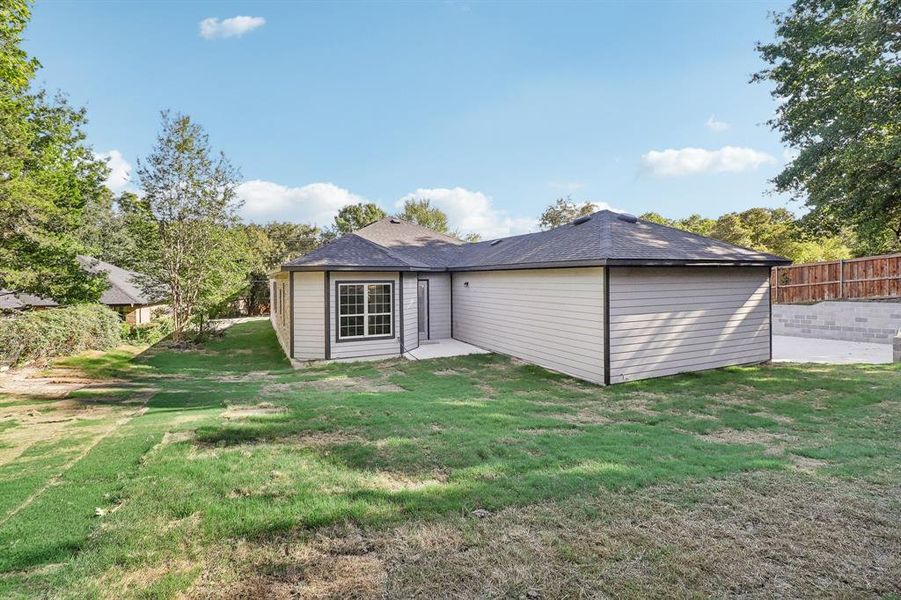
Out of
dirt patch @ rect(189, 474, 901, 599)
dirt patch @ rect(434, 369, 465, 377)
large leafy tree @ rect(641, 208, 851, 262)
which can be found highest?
large leafy tree @ rect(641, 208, 851, 262)

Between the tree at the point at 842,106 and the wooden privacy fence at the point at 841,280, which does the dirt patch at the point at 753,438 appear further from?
the wooden privacy fence at the point at 841,280

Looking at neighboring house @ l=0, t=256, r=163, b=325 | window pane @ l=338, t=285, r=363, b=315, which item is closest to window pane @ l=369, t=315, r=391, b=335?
window pane @ l=338, t=285, r=363, b=315

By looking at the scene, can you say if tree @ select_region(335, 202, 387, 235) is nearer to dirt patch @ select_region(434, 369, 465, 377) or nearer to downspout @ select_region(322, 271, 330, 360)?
downspout @ select_region(322, 271, 330, 360)

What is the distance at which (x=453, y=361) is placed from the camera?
1098 cm

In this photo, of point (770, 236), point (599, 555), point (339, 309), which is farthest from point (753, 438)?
point (770, 236)

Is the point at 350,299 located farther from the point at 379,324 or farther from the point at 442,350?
the point at 442,350

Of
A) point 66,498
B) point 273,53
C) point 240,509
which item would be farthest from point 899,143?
point 273,53

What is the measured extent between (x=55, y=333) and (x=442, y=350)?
941 cm

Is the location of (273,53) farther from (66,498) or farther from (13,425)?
(66,498)

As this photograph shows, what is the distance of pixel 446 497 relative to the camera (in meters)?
3.45

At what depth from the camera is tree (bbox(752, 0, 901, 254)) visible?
10062 millimetres

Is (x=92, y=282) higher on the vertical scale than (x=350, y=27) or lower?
lower

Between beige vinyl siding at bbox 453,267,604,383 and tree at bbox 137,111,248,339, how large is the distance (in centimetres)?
954

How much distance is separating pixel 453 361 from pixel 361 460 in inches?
268
